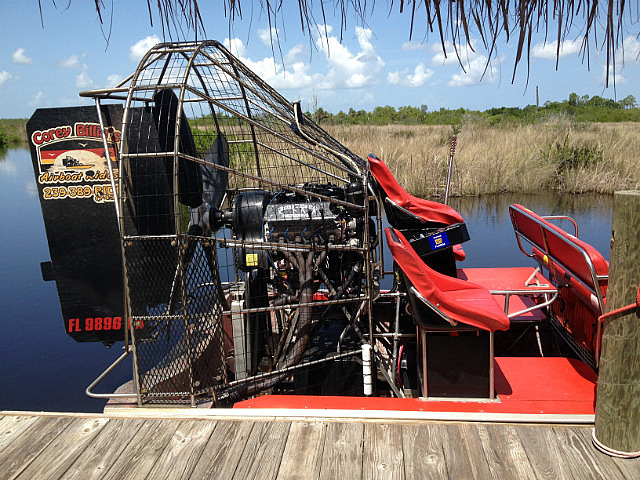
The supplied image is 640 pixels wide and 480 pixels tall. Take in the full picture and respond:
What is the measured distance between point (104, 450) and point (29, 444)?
369 mm

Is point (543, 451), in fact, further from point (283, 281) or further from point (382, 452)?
point (283, 281)

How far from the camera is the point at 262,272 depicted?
3.92m

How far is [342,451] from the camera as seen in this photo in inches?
90.7

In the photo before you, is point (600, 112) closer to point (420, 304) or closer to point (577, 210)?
point (577, 210)

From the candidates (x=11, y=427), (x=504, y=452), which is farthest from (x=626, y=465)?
(x=11, y=427)

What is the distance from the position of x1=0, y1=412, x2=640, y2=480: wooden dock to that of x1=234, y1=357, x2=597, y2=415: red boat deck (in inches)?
13.2

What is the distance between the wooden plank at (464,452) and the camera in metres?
2.13

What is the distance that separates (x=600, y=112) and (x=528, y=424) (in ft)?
86.1

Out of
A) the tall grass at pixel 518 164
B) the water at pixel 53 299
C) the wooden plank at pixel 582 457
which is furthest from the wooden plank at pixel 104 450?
the tall grass at pixel 518 164

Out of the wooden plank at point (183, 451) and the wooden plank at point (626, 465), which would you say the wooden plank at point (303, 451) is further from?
the wooden plank at point (626, 465)

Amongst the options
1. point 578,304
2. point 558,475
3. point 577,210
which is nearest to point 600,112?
point 577,210

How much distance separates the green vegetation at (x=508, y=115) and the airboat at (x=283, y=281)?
961 cm

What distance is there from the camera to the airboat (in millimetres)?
2941

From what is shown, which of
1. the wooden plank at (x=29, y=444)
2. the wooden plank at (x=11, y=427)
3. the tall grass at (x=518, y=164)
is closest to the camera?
the wooden plank at (x=29, y=444)
